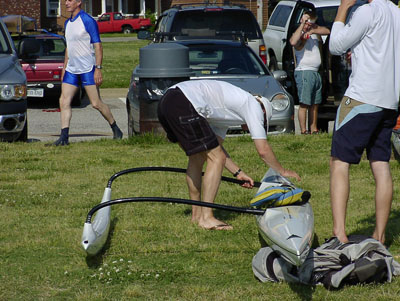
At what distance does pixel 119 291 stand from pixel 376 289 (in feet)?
5.31

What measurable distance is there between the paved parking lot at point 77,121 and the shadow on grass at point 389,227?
6.44 metres

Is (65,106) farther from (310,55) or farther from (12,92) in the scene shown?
(310,55)

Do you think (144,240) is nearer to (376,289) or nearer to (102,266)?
(102,266)

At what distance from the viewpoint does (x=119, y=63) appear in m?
28.4

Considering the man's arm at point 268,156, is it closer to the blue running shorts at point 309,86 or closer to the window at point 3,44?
the blue running shorts at point 309,86

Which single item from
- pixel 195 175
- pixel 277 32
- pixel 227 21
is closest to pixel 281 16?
pixel 277 32

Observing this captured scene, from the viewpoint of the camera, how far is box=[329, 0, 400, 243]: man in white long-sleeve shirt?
5402 mm

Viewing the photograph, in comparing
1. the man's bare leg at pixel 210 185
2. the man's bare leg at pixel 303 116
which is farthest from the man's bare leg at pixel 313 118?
the man's bare leg at pixel 210 185

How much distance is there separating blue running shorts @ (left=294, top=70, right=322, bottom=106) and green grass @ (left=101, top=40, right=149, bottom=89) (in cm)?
1100

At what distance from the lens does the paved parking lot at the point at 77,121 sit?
13312 mm

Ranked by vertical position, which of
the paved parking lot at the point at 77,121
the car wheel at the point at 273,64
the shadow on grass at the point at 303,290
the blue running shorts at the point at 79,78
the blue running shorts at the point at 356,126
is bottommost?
the paved parking lot at the point at 77,121

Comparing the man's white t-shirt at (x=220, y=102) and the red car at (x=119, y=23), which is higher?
the man's white t-shirt at (x=220, y=102)

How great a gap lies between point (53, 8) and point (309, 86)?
45606mm

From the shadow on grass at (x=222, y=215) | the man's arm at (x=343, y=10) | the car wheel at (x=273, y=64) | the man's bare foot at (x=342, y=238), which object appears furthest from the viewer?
the car wheel at (x=273, y=64)
